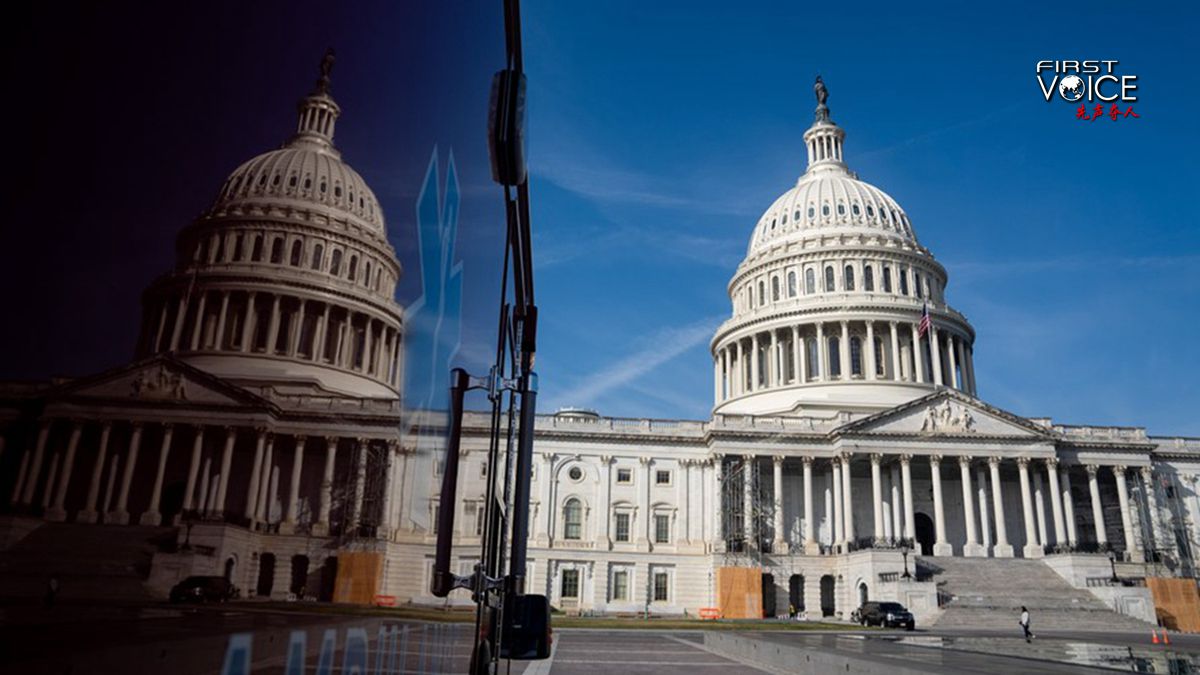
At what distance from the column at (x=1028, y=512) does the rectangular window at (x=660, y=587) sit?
25132 millimetres

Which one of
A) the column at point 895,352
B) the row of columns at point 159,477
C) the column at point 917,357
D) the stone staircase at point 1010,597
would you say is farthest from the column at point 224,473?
the column at point 917,357

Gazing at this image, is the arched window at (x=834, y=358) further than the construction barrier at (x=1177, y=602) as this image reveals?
Yes

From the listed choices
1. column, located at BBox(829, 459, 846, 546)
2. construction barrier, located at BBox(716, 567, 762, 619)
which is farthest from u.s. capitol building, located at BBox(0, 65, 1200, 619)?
construction barrier, located at BBox(716, 567, 762, 619)

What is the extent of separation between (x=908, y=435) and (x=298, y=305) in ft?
204

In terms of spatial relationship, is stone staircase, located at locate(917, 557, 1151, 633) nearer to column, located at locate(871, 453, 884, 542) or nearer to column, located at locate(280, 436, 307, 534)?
column, located at locate(871, 453, 884, 542)

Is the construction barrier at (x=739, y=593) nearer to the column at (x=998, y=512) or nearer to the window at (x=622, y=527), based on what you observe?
the window at (x=622, y=527)

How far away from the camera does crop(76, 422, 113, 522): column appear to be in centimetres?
133

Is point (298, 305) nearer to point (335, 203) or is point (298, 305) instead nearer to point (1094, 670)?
point (335, 203)

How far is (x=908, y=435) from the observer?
5984cm

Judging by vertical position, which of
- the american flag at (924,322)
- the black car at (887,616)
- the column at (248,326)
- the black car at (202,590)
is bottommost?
the black car at (887,616)

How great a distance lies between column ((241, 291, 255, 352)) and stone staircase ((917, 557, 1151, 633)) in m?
50.5

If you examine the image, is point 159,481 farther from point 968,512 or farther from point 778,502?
point 968,512

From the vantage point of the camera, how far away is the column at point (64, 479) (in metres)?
1.33

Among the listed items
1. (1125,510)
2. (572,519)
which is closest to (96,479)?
(572,519)
